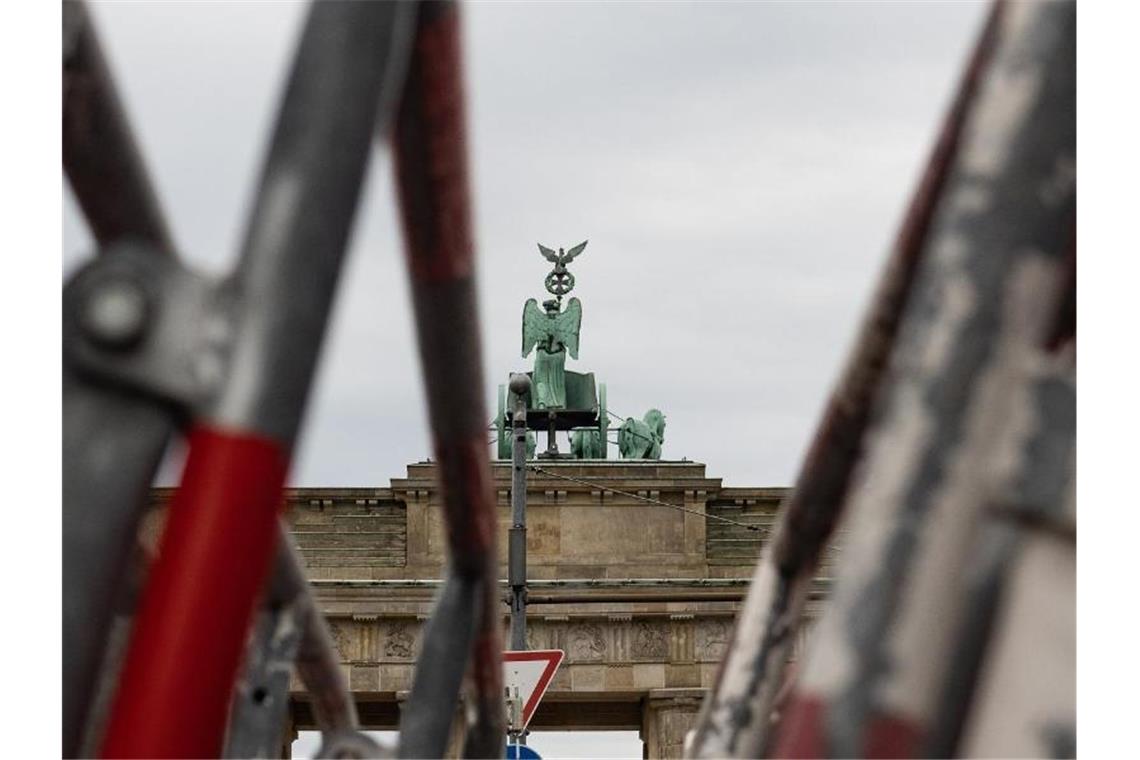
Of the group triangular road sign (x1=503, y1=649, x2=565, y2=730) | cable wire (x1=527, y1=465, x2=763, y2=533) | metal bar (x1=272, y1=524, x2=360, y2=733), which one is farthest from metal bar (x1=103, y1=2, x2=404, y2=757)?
cable wire (x1=527, y1=465, x2=763, y2=533)

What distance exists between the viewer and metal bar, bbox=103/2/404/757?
1.05 meters

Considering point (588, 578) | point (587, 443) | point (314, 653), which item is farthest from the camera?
point (587, 443)

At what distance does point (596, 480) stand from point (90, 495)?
3049 centimetres

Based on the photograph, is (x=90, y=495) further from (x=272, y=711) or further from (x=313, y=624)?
(x=313, y=624)

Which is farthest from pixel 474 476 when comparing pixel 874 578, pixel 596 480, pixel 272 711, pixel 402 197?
pixel 596 480

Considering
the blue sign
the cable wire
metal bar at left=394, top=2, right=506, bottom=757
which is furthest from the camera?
the cable wire

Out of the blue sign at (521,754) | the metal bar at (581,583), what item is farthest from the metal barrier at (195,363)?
the metal bar at (581,583)

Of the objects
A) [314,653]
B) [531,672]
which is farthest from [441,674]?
[531,672]

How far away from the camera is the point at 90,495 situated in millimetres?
1131

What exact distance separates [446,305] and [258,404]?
469 mm

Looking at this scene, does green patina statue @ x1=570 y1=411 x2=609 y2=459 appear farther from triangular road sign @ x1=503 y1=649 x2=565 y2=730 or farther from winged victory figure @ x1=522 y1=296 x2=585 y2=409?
triangular road sign @ x1=503 y1=649 x2=565 y2=730

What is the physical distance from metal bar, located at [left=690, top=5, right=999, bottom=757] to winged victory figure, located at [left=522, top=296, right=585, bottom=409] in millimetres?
35769

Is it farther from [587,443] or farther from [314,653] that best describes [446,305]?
[587,443]

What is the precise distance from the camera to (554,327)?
38875mm
